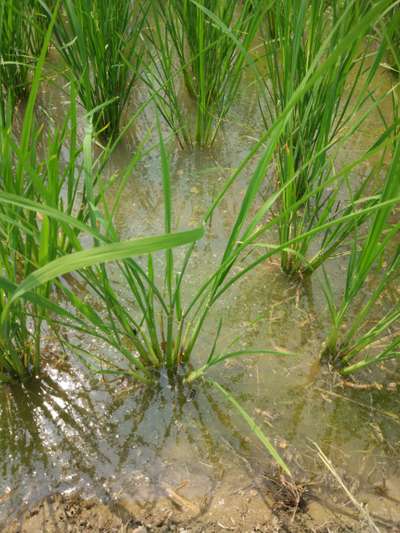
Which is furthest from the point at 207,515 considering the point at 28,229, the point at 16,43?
the point at 16,43

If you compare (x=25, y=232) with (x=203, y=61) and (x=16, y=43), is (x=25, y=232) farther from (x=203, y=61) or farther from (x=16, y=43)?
(x=16, y=43)

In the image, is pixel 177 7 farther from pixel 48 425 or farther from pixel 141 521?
pixel 141 521

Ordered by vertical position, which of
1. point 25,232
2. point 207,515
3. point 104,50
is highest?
point 104,50

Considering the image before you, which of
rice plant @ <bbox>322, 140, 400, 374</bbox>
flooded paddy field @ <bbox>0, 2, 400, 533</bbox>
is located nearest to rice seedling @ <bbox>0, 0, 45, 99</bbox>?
flooded paddy field @ <bbox>0, 2, 400, 533</bbox>

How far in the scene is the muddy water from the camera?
2.84 feet

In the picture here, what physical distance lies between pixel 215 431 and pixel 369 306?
37cm

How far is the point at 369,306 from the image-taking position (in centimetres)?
92

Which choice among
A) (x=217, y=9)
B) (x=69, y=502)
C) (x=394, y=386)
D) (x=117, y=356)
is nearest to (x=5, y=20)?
(x=217, y=9)

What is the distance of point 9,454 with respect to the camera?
893mm

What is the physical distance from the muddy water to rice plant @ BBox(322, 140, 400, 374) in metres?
0.05

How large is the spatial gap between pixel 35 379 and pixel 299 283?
64 centimetres

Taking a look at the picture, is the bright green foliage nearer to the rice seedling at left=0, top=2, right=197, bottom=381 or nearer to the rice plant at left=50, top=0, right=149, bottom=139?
the rice seedling at left=0, top=2, right=197, bottom=381

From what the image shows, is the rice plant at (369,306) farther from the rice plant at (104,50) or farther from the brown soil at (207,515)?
the rice plant at (104,50)

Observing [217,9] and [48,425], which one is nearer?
[48,425]
